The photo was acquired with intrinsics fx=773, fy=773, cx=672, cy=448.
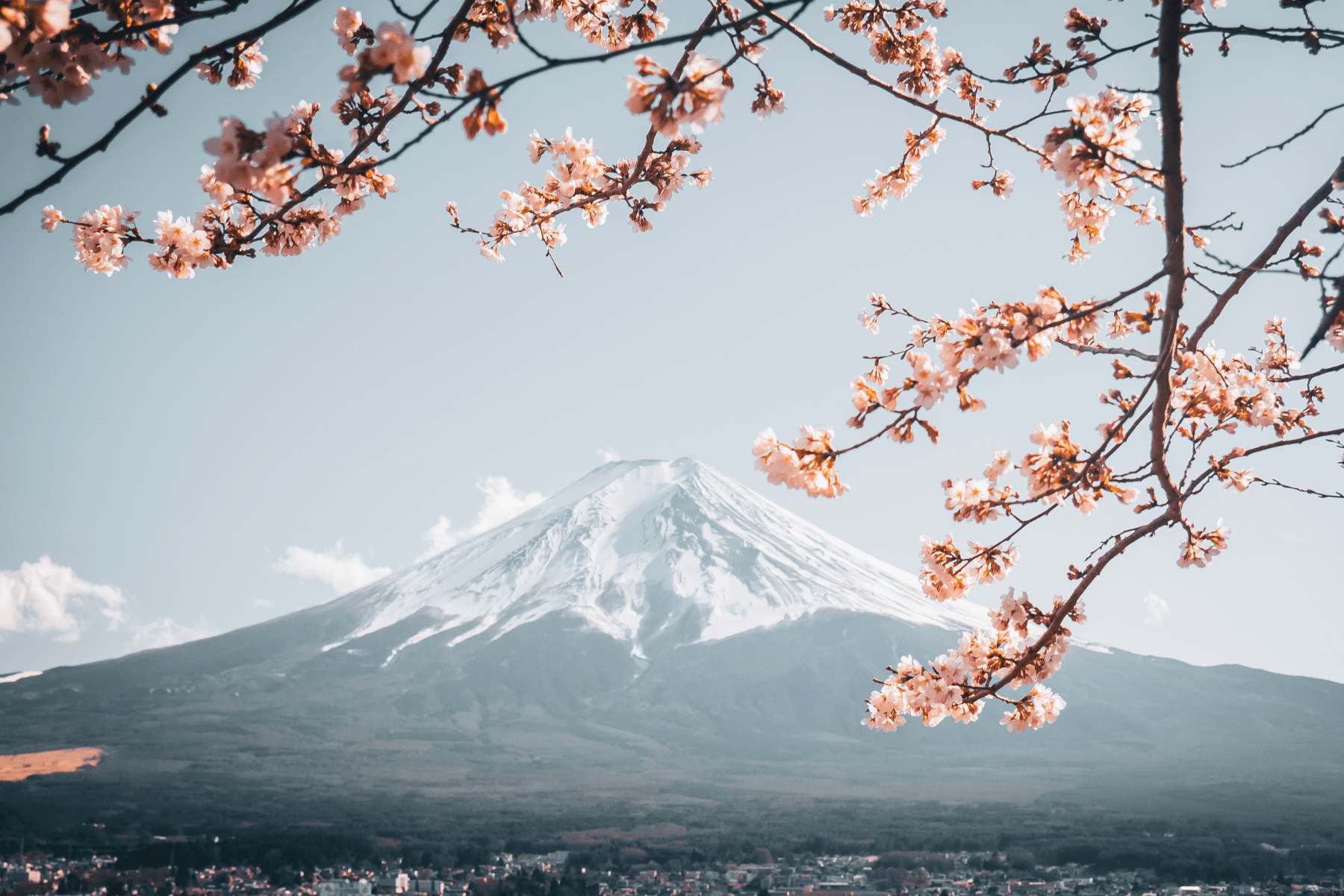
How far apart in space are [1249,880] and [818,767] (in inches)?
1869

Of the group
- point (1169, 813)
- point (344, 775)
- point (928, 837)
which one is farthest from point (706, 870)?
point (344, 775)

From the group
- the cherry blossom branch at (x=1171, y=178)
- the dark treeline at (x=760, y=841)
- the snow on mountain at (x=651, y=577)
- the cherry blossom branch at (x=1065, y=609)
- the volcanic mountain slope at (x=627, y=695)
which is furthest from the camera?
the snow on mountain at (x=651, y=577)

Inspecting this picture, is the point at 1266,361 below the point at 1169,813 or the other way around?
the other way around

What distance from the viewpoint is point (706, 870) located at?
3406 cm

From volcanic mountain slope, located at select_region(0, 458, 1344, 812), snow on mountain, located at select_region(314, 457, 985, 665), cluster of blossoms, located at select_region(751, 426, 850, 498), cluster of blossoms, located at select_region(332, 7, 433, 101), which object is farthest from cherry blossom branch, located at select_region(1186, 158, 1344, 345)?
snow on mountain, located at select_region(314, 457, 985, 665)

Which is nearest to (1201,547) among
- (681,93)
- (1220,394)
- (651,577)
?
(1220,394)

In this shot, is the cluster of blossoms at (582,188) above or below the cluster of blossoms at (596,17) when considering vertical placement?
below

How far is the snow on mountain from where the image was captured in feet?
357

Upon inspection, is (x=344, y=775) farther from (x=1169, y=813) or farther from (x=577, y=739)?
(x=1169, y=813)

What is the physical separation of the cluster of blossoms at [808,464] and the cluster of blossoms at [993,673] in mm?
926

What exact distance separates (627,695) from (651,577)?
26252mm

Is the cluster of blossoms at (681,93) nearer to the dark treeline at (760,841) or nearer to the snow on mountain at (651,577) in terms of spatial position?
the dark treeline at (760,841)

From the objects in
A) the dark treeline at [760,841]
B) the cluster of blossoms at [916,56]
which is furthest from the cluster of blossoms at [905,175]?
the dark treeline at [760,841]

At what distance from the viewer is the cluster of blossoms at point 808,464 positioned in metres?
2.26
